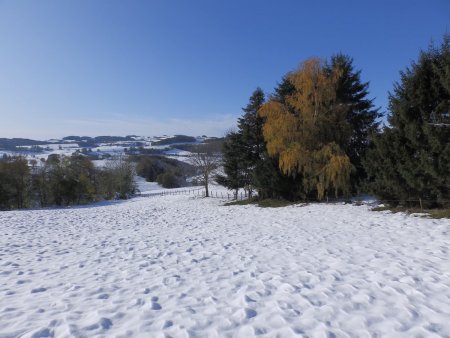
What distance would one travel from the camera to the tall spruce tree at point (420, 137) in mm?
10766

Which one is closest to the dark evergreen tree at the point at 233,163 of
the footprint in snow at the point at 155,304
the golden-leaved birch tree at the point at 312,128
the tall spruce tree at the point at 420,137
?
the golden-leaved birch tree at the point at 312,128

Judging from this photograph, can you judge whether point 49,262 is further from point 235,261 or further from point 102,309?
point 235,261

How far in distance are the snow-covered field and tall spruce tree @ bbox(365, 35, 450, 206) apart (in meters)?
2.07

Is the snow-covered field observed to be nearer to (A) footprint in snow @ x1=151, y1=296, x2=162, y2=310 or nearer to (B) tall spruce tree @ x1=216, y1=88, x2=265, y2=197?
(A) footprint in snow @ x1=151, y1=296, x2=162, y2=310

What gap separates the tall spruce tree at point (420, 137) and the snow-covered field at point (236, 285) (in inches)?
81.3

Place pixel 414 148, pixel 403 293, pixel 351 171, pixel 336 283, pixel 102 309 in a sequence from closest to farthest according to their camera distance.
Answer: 1. pixel 102 309
2. pixel 403 293
3. pixel 336 283
4. pixel 414 148
5. pixel 351 171

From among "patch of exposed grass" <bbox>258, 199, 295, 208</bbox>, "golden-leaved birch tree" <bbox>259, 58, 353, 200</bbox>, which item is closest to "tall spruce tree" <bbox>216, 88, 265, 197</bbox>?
"patch of exposed grass" <bbox>258, 199, 295, 208</bbox>

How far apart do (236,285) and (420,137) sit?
10.4 metres

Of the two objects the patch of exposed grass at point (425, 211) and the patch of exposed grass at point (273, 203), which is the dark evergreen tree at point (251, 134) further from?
the patch of exposed grass at point (425, 211)

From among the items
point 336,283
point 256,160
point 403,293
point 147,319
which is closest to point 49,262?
point 147,319

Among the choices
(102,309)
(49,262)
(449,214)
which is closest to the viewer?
(102,309)

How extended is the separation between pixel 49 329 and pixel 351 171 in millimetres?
17352

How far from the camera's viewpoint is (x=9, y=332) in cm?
396

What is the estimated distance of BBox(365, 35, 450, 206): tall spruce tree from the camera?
35.3 feet
